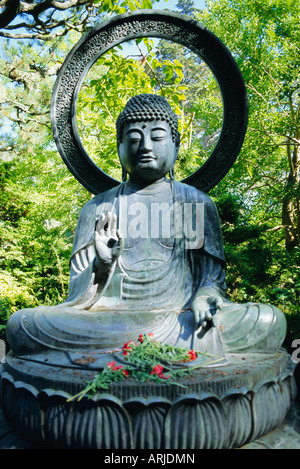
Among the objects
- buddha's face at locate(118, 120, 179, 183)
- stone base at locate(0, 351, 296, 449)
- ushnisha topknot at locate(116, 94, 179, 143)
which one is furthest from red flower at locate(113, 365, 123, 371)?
ushnisha topknot at locate(116, 94, 179, 143)

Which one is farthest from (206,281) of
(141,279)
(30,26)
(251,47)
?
(251,47)

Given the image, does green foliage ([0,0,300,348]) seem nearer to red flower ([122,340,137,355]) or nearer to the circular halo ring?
the circular halo ring

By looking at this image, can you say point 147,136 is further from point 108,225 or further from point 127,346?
point 127,346

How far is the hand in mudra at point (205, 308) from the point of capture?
2553 millimetres

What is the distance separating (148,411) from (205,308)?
34.9 inches

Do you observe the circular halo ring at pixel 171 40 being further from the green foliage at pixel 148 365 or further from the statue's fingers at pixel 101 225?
the green foliage at pixel 148 365

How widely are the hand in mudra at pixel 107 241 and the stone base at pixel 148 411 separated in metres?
1.01

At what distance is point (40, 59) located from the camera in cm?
941

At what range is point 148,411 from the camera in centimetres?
198

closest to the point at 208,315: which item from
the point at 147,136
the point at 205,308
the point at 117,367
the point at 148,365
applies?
the point at 205,308

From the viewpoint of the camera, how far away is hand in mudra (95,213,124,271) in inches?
119

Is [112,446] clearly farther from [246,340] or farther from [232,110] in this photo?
[232,110]

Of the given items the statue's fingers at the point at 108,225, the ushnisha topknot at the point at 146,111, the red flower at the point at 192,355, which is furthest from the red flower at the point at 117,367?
the ushnisha topknot at the point at 146,111
